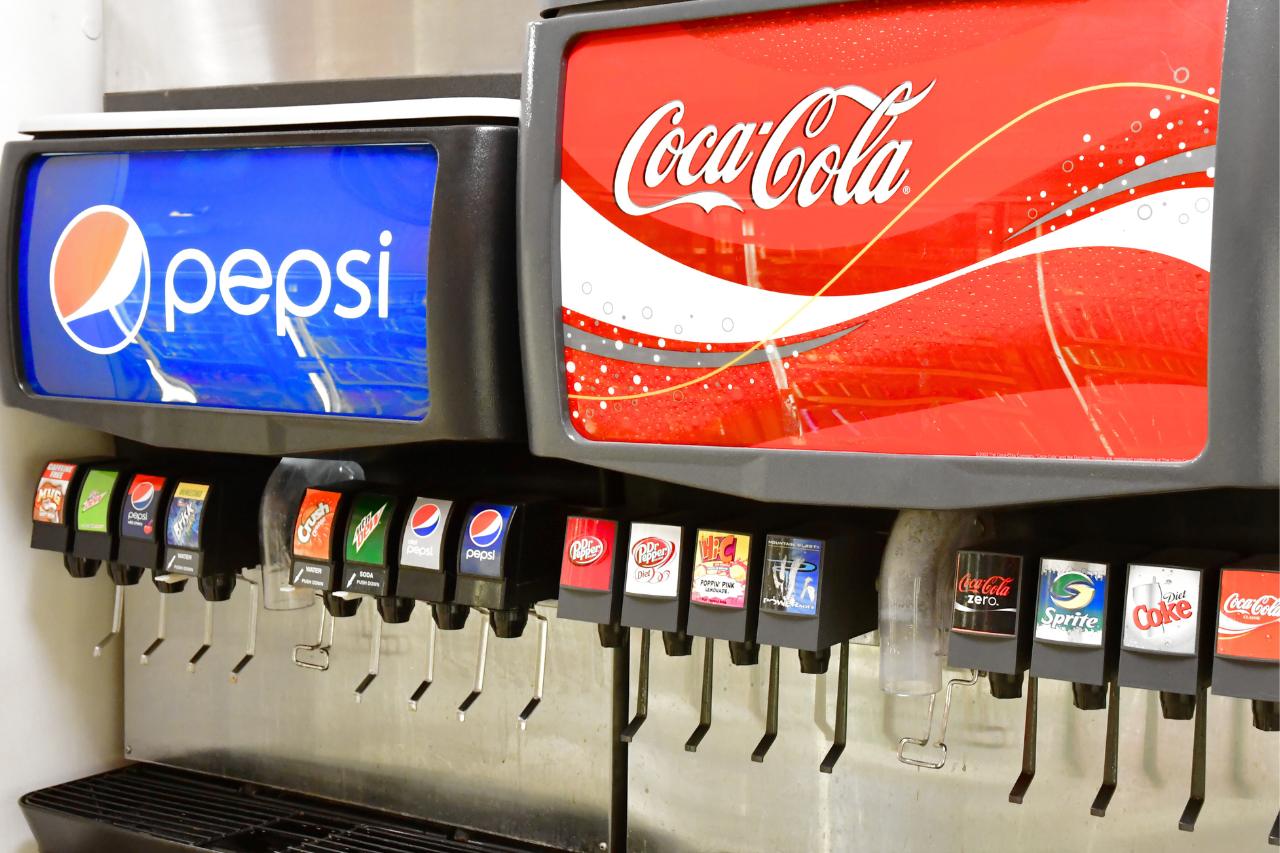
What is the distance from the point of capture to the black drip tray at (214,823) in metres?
1.95

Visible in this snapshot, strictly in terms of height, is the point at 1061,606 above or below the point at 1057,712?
above

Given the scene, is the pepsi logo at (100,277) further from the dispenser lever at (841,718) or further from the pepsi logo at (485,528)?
the dispenser lever at (841,718)

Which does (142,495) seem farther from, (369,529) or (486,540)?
(486,540)

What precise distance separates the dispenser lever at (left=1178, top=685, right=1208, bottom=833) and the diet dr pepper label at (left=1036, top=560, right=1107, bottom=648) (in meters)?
0.19

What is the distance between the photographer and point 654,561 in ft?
4.82

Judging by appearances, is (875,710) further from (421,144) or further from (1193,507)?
(421,144)

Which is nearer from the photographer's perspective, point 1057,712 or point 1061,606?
point 1061,606

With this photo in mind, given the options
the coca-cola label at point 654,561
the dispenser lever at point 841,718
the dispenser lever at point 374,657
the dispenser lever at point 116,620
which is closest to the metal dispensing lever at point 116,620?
the dispenser lever at point 116,620

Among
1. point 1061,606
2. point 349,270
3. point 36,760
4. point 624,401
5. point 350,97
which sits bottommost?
point 36,760

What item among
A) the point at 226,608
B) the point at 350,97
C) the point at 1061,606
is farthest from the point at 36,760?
the point at 1061,606

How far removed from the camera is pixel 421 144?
4.95ft

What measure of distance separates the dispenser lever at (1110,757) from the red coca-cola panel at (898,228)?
377mm

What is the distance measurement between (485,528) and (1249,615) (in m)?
0.82

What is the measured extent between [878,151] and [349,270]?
64 centimetres
